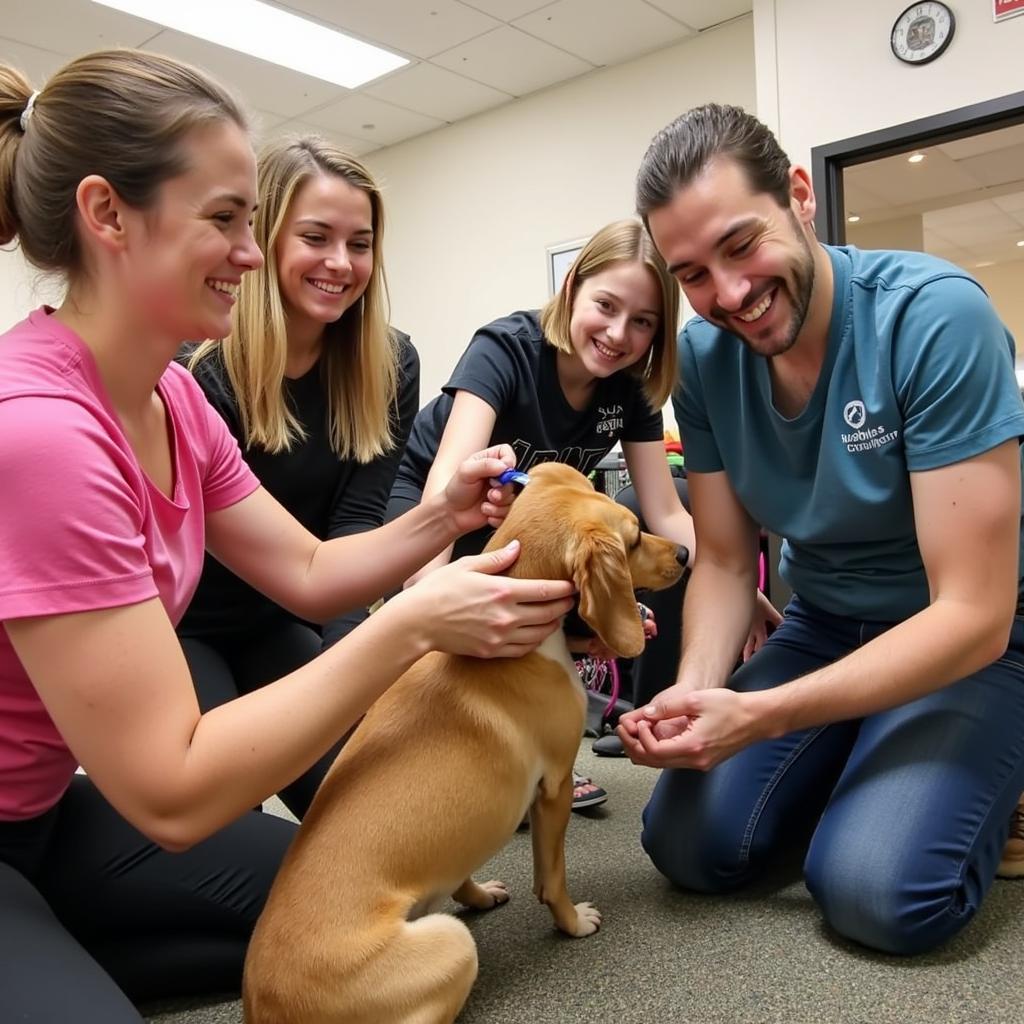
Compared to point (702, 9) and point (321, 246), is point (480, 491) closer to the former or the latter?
point (321, 246)

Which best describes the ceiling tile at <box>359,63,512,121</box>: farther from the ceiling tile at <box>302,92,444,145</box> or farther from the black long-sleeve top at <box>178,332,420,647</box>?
the black long-sleeve top at <box>178,332,420,647</box>

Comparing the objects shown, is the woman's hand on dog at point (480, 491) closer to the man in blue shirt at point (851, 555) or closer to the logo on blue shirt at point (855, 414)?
the man in blue shirt at point (851, 555)

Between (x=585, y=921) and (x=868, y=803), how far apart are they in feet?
1.86

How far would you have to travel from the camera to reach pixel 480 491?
170 centimetres

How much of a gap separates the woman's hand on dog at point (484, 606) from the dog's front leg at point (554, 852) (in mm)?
317

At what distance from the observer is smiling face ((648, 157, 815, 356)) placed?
1.60 m

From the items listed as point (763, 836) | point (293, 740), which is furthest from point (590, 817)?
point (293, 740)

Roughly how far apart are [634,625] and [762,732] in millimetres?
337

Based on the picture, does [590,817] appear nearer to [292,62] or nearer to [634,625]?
[634,625]

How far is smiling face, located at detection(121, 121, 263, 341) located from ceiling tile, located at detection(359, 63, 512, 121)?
16.6 ft

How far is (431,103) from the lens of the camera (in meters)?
6.36

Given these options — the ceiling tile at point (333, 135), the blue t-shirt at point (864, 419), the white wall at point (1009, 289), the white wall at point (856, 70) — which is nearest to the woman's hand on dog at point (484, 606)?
the blue t-shirt at point (864, 419)

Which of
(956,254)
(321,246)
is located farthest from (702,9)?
(956,254)

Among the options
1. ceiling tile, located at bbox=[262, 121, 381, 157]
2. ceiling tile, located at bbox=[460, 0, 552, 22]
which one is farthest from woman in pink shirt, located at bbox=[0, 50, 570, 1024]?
ceiling tile, located at bbox=[262, 121, 381, 157]
